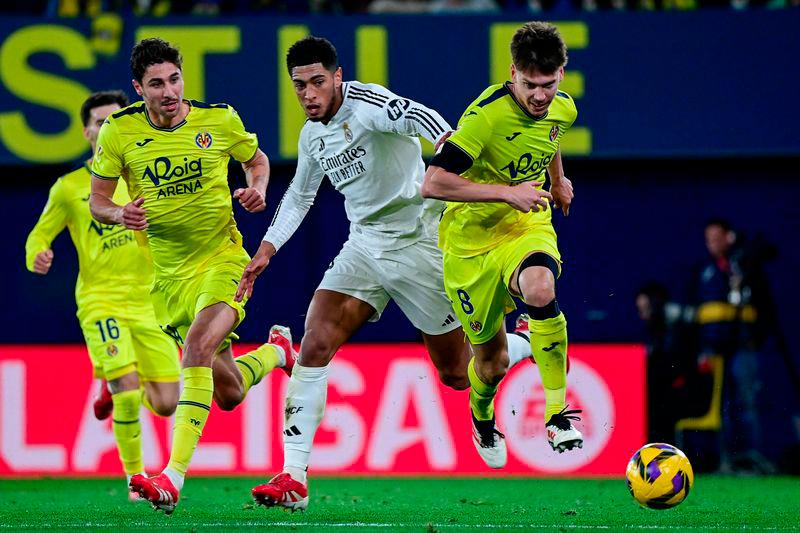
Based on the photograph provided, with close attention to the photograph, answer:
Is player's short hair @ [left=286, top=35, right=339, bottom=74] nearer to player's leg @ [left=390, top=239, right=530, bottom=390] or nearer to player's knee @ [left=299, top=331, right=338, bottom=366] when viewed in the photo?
player's leg @ [left=390, top=239, right=530, bottom=390]

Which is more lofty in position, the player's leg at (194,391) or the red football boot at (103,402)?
the player's leg at (194,391)

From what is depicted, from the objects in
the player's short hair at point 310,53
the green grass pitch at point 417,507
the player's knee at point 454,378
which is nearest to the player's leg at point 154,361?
the green grass pitch at point 417,507

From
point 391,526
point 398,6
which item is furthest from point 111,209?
point 398,6

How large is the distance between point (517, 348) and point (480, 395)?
0.40m

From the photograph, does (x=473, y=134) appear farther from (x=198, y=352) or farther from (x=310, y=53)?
(x=198, y=352)

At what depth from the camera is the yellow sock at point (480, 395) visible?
25.1ft

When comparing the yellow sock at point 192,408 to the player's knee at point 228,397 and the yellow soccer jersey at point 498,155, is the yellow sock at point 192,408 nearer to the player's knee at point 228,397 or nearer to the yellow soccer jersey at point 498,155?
the player's knee at point 228,397

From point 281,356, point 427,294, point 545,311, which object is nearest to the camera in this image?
point 545,311

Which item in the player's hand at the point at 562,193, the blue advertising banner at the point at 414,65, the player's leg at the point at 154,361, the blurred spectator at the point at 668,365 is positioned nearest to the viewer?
the player's hand at the point at 562,193

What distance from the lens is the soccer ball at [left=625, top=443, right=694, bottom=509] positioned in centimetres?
635

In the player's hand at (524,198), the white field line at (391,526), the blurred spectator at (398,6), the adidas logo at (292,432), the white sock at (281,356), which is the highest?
the blurred spectator at (398,6)

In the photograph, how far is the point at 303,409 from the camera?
23.2ft

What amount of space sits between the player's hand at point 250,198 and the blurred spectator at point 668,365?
5.22m

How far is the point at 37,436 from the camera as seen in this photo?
36.9ft
